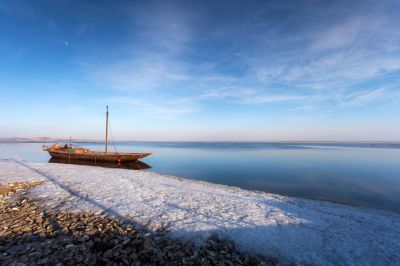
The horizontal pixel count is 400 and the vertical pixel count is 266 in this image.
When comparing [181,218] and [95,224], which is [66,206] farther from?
[181,218]

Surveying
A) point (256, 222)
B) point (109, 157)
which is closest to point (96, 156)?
point (109, 157)

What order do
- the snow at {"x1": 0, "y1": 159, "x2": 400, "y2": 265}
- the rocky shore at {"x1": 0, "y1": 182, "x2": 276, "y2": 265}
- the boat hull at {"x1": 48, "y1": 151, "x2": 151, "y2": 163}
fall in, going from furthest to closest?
the boat hull at {"x1": 48, "y1": 151, "x2": 151, "y2": 163} → the snow at {"x1": 0, "y1": 159, "x2": 400, "y2": 265} → the rocky shore at {"x1": 0, "y1": 182, "x2": 276, "y2": 265}

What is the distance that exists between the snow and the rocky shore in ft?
2.06

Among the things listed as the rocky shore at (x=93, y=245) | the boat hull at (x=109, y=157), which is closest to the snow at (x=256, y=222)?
the rocky shore at (x=93, y=245)

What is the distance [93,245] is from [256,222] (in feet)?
17.5

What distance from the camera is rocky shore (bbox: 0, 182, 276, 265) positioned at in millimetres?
5125

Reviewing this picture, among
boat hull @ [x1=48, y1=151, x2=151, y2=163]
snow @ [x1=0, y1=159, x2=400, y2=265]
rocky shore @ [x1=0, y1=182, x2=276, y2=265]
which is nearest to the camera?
rocky shore @ [x1=0, y1=182, x2=276, y2=265]

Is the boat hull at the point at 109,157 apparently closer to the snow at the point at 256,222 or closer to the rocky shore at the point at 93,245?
the snow at the point at 256,222

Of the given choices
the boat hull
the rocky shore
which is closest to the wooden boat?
the boat hull

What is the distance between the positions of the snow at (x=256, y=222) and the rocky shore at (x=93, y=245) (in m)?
0.63

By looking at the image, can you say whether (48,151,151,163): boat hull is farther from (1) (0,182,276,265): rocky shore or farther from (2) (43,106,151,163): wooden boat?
(1) (0,182,276,265): rocky shore

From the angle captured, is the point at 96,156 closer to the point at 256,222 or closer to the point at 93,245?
the point at 93,245

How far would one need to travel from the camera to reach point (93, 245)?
19.0 ft

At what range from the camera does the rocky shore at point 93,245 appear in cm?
512
